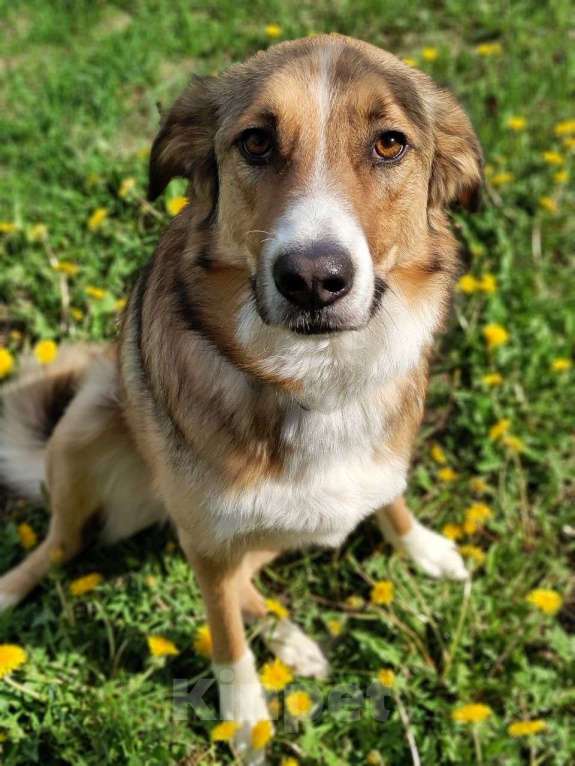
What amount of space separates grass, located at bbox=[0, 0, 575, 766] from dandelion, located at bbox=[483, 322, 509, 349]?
2.2 inches

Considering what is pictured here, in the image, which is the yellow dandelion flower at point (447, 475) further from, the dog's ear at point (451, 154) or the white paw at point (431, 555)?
the dog's ear at point (451, 154)

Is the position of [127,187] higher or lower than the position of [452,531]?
higher

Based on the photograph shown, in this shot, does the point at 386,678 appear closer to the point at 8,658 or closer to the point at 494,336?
the point at 8,658

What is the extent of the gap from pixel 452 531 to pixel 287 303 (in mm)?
1590

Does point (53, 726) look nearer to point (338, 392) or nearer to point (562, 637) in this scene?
point (338, 392)

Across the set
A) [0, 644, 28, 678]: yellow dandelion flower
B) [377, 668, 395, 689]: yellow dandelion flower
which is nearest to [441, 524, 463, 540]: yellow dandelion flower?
[377, 668, 395, 689]: yellow dandelion flower

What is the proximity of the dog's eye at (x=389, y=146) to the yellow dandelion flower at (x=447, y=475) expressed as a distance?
61.3 inches

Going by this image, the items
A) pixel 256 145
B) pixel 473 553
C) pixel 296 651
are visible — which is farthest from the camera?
pixel 473 553

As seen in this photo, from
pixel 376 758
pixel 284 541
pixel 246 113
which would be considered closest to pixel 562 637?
pixel 376 758

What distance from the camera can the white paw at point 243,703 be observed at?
8.66 ft

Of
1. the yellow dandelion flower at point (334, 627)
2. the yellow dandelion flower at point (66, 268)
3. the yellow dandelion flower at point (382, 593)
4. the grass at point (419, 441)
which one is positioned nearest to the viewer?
the grass at point (419, 441)

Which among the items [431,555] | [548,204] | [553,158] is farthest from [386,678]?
[553,158]

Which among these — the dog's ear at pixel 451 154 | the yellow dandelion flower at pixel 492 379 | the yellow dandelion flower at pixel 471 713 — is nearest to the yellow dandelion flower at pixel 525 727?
the yellow dandelion flower at pixel 471 713

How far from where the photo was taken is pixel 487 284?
356cm
